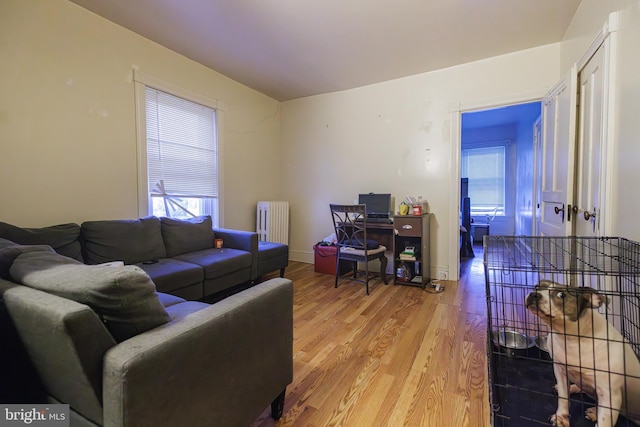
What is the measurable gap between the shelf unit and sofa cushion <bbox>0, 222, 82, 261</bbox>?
3004 millimetres

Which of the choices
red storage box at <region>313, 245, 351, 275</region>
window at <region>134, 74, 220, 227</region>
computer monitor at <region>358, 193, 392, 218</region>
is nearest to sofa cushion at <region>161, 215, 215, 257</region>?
window at <region>134, 74, 220, 227</region>

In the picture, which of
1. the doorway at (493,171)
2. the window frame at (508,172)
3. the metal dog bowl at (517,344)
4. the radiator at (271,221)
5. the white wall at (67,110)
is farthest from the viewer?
the window frame at (508,172)

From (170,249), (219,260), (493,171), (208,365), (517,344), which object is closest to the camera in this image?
(208,365)

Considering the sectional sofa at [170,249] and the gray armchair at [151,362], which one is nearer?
the gray armchair at [151,362]

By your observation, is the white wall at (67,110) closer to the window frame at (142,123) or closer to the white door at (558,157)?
the window frame at (142,123)

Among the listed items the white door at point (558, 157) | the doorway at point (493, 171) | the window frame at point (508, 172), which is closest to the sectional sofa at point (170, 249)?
the white door at point (558, 157)

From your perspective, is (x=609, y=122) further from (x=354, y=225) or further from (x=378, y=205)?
(x=378, y=205)

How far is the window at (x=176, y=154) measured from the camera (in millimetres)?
2904

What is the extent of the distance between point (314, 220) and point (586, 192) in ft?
10.4

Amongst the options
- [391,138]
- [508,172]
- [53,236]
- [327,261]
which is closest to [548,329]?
[327,261]

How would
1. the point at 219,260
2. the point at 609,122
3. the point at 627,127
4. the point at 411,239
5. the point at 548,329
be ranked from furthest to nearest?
1. the point at 411,239
2. the point at 219,260
3. the point at 609,122
4. the point at 627,127
5. the point at 548,329

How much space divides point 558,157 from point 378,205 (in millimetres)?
1855

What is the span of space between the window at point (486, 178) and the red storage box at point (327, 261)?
437 centimetres

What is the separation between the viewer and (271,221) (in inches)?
163
